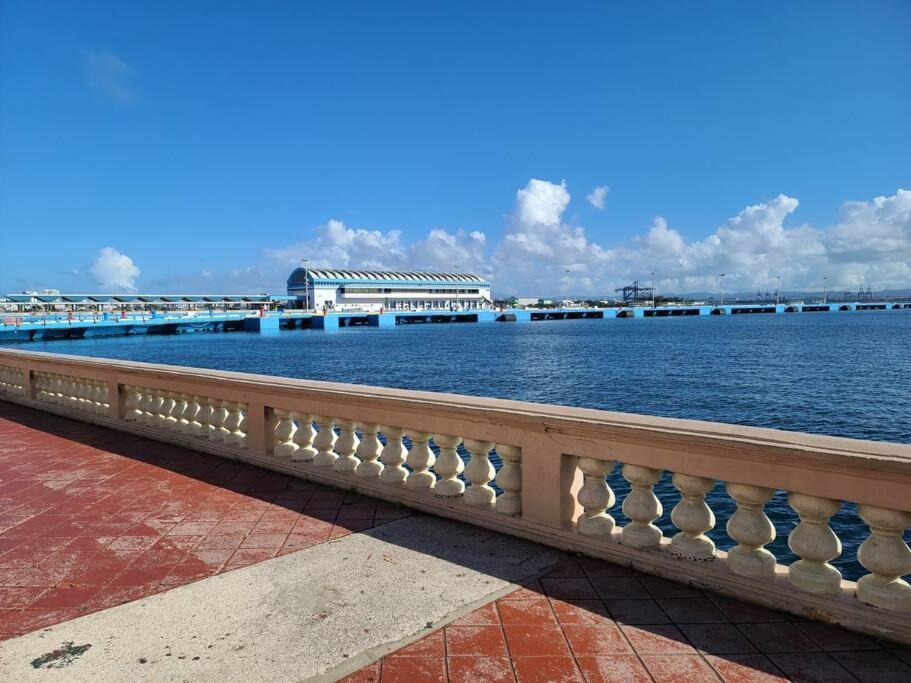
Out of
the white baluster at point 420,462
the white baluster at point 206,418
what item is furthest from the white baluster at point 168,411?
the white baluster at point 420,462

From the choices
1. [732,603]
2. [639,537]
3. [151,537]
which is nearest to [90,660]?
[151,537]

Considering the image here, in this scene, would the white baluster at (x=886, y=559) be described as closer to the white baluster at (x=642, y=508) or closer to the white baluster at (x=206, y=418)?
Result: the white baluster at (x=642, y=508)

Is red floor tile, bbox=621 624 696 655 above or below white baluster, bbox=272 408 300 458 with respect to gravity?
below

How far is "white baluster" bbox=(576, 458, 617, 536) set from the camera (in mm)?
3759

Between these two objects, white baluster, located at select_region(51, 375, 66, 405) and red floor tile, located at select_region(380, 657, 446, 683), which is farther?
white baluster, located at select_region(51, 375, 66, 405)

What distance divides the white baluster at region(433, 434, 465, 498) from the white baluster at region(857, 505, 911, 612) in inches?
103

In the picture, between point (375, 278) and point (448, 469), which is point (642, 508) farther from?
point (375, 278)

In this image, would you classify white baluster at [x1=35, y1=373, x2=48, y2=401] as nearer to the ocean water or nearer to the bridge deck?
the bridge deck

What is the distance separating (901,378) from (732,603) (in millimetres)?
34507

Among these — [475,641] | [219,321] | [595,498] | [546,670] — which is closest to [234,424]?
[595,498]

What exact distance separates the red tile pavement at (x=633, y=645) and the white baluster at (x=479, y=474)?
107 cm

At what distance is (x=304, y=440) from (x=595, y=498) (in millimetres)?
3101

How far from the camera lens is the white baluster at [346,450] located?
5.21m

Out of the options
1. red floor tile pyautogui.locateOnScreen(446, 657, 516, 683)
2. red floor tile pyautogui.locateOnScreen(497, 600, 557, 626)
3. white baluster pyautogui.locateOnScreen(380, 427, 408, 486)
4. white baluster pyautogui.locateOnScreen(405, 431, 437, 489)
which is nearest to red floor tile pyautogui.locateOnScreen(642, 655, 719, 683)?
red floor tile pyautogui.locateOnScreen(497, 600, 557, 626)
